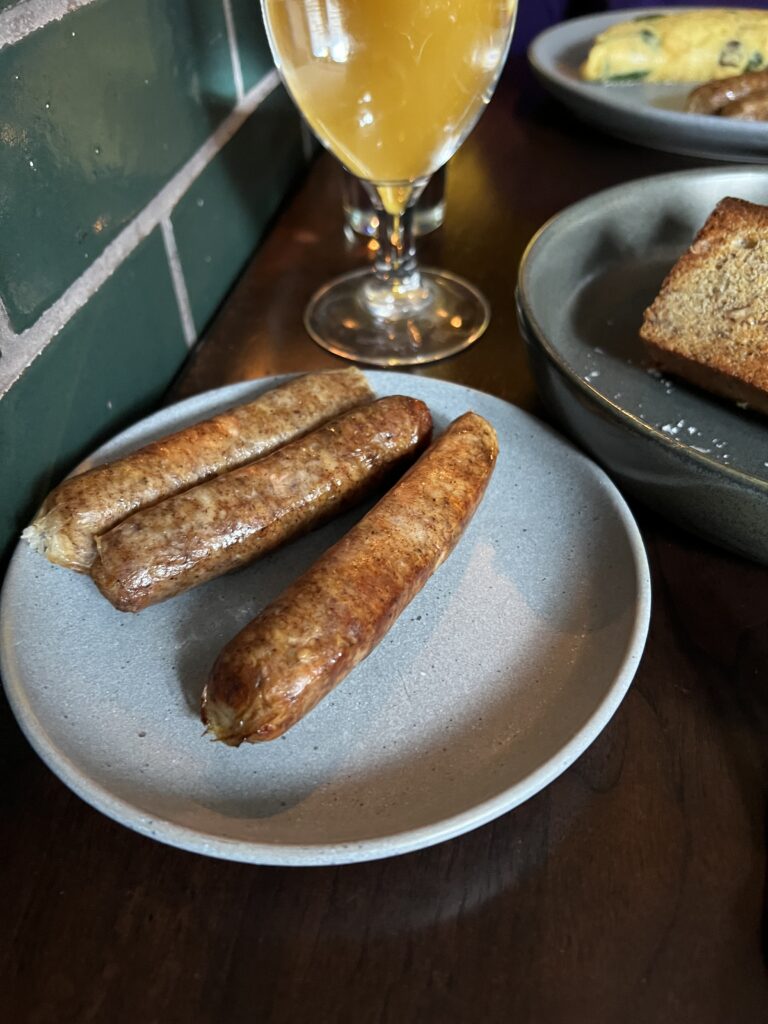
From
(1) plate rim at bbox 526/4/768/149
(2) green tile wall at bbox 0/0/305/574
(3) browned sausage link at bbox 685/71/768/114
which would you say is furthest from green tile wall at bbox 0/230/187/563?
(3) browned sausage link at bbox 685/71/768/114

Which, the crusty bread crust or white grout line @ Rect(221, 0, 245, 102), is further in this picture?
white grout line @ Rect(221, 0, 245, 102)

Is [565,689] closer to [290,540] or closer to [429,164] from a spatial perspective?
[290,540]

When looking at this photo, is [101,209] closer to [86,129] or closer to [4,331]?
[86,129]

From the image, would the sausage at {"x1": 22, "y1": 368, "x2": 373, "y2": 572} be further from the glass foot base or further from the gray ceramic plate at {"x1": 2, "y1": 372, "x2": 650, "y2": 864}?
the glass foot base

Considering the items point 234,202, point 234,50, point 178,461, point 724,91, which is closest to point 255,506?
point 178,461

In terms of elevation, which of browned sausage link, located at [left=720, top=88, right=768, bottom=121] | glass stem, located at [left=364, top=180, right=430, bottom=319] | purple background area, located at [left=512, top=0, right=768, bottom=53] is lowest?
glass stem, located at [left=364, top=180, right=430, bottom=319]

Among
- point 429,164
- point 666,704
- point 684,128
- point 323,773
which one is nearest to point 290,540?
point 323,773

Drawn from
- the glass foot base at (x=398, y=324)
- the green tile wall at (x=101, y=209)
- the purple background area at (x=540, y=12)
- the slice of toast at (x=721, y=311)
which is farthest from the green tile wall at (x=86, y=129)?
the purple background area at (x=540, y=12)
